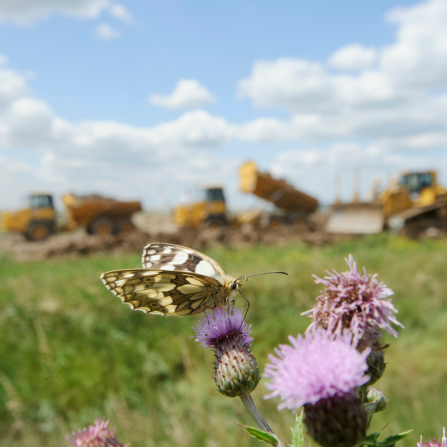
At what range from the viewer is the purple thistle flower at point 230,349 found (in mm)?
1140

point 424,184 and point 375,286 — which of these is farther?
point 424,184

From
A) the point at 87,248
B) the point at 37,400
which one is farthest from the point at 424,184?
the point at 37,400

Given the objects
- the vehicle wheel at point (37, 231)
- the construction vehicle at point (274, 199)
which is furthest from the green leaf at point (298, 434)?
the vehicle wheel at point (37, 231)

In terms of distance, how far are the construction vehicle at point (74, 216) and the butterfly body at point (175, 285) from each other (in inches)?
942

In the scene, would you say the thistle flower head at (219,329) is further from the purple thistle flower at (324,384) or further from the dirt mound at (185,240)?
the dirt mound at (185,240)

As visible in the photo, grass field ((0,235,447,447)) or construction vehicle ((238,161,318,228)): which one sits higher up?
construction vehicle ((238,161,318,228))

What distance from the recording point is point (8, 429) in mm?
6949

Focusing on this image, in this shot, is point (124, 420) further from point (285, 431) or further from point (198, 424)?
point (285, 431)

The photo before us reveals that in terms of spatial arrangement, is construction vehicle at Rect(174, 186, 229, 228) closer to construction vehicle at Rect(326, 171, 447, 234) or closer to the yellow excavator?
the yellow excavator

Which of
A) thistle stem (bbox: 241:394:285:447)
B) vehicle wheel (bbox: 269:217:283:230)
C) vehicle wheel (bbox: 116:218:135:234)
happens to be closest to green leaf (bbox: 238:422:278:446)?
thistle stem (bbox: 241:394:285:447)

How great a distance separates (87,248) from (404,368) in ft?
47.8

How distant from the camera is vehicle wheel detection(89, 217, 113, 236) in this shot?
24.5 m

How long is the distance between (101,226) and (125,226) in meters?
1.47

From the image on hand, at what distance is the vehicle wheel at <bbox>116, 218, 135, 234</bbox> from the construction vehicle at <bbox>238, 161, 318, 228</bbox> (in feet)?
22.8
